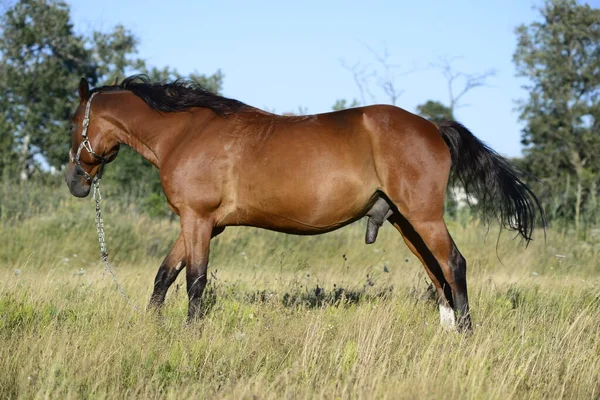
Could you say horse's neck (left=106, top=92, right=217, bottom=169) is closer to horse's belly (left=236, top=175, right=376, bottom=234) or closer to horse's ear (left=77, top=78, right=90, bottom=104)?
horse's ear (left=77, top=78, right=90, bottom=104)

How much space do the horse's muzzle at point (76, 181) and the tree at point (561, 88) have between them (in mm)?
25746

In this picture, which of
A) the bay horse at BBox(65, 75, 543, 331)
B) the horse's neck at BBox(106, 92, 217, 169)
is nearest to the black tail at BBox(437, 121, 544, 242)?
the bay horse at BBox(65, 75, 543, 331)

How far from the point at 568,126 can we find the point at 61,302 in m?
27.9

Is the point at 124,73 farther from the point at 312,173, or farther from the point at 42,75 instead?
the point at 312,173

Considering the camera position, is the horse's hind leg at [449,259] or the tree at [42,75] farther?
the tree at [42,75]

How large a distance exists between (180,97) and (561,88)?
27231 mm

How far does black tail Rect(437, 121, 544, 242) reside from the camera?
19.3 ft

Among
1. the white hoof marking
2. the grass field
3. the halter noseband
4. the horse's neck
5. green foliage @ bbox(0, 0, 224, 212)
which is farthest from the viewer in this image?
green foliage @ bbox(0, 0, 224, 212)

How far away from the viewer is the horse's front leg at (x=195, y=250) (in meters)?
5.62

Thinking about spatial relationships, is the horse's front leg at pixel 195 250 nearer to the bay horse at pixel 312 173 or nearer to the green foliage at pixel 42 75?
the bay horse at pixel 312 173

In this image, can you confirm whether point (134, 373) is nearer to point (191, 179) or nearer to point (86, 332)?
point (86, 332)

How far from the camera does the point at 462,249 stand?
10.8m

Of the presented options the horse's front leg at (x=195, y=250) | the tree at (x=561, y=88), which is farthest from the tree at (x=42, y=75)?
the horse's front leg at (x=195, y=250)

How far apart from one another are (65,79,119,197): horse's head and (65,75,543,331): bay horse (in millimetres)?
49
